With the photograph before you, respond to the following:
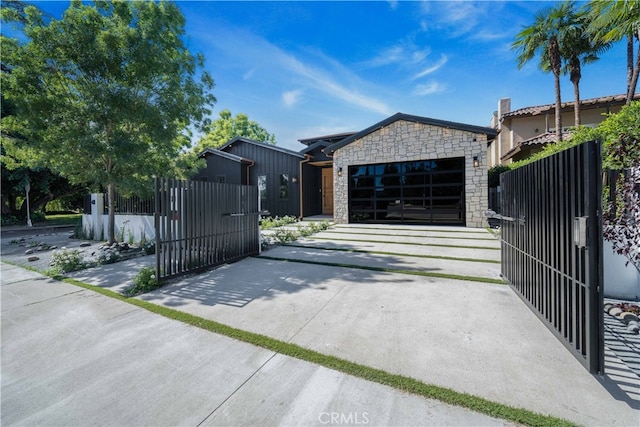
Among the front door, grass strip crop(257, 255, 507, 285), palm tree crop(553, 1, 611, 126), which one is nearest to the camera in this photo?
grass strip crop(257, 255, 507, 285)

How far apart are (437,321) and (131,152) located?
24.0 feet

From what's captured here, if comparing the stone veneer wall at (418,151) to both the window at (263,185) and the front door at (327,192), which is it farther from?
the window at (263,185)

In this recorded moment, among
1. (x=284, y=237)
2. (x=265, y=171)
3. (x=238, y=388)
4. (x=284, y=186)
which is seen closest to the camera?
(x=238, y=388)

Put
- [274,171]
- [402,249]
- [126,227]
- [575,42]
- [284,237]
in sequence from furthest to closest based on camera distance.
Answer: [274,171], [575,42], [126,227], [284,237], [402,249]

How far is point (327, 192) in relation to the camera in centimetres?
1575

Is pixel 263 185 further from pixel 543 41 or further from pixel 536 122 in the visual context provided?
pixel 536 122

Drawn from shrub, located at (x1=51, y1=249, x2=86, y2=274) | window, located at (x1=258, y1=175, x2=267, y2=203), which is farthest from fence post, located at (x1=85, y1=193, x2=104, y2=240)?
window, located at (x1=258, y1=175, x2=267, y2=203)

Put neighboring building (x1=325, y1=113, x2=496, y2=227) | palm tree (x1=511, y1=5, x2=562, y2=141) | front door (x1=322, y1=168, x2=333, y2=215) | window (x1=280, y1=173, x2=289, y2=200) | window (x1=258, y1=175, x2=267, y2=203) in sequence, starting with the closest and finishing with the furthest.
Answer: neighboring building (x1=325, y1=113, x2=496, y2=227), palm tree (x1=511, y1=5, x2=562, y2=141), window (x1=280, y1=173, x2=289, y2=200), window (x1=258, y1=175, x2=267, y2=203), front door (x1=322, y1=168, x2=333, y2=215)

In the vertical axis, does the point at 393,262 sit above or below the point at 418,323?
above

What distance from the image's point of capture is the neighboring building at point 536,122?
1383 cm

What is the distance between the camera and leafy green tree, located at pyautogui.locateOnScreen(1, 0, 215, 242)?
5816 millimetres

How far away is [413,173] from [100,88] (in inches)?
409

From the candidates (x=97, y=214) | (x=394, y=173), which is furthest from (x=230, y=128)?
(x=394, y=173)

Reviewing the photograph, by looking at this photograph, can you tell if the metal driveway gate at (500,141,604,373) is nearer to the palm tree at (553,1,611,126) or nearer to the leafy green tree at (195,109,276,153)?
the palm tree at (553,1,611,126)
